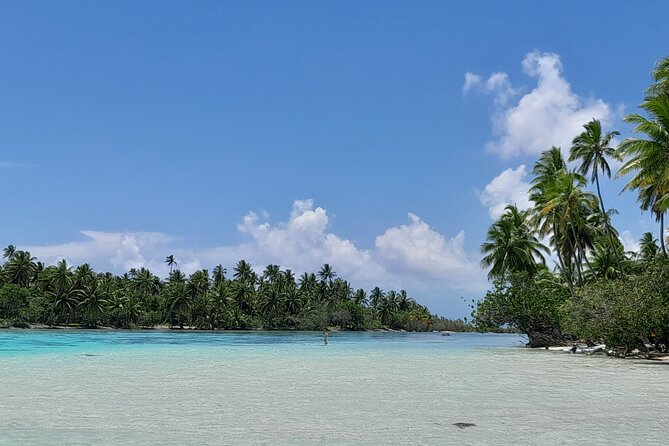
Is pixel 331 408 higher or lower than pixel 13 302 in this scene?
lower

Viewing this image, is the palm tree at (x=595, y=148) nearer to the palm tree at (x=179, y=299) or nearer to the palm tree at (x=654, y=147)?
the palm tree at (x=654, y=147)

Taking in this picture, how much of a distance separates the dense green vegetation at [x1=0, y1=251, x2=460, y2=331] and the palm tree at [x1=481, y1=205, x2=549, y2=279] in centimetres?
5848

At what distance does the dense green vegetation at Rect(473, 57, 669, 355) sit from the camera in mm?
22009

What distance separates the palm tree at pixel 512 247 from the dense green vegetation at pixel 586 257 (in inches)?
3.2

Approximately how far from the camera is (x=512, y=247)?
45.7 metres

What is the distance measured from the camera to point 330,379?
16578 millimetres

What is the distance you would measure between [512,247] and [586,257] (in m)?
6.49

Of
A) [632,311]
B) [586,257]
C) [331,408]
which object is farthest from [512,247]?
[331,408]

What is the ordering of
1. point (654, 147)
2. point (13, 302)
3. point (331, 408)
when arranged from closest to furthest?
point (331, 408)
point (654, 147)
point (13, 302)

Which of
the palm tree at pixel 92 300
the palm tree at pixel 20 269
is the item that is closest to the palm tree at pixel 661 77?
the palm tree at pixel 92 300

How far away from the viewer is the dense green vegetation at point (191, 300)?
80.5m

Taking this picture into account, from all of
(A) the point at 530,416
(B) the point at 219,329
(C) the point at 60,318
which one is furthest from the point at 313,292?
(A) the point at 530,416

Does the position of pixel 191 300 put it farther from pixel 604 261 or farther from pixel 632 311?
pixel 632 311

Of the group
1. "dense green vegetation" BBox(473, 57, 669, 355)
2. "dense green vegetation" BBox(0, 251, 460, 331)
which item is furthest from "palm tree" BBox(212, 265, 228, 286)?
"dense green vegetation" BBox(473, 57, 669, 355)
